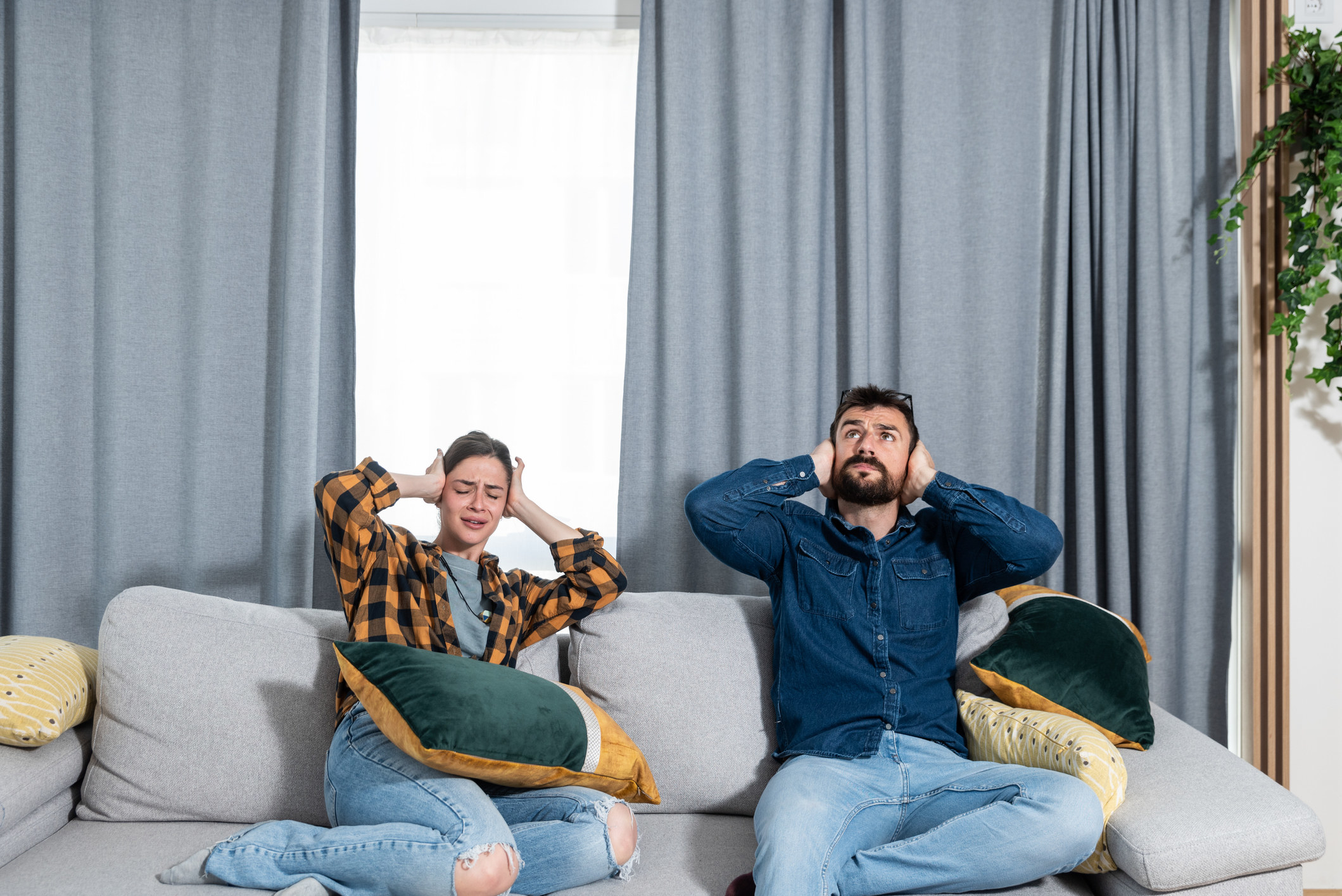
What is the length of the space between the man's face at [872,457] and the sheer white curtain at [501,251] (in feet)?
2.55

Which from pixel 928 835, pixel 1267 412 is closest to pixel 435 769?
pixel 928 835

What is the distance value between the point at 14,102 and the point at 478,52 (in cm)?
122

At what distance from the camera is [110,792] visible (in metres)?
1.79

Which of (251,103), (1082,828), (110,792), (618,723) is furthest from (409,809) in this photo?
(251,103)

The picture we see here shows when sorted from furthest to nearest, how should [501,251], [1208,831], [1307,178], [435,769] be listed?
[501,251] → [1307,178] → [435,769] → [1208,831]

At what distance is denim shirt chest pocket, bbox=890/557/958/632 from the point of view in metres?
1.90

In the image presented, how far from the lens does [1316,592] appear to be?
2451 millimetres

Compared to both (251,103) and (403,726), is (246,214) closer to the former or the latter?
(251,103)

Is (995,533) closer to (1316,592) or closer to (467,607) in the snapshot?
(467,607)

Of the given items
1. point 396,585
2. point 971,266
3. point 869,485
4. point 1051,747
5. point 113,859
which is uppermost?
point 971,266

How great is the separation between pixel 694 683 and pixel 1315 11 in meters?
2.47

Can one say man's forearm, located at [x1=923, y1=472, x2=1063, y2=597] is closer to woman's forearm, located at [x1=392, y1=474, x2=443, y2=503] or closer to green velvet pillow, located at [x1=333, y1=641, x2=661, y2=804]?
green velvet pillow, located at [x1=333, y1=641, x2=661, y2=804]

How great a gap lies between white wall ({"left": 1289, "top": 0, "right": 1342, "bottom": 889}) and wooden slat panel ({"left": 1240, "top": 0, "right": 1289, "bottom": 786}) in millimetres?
49

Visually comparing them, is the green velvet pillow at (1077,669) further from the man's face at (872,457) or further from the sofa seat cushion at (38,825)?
the sofa seat cushion at (38,825)
